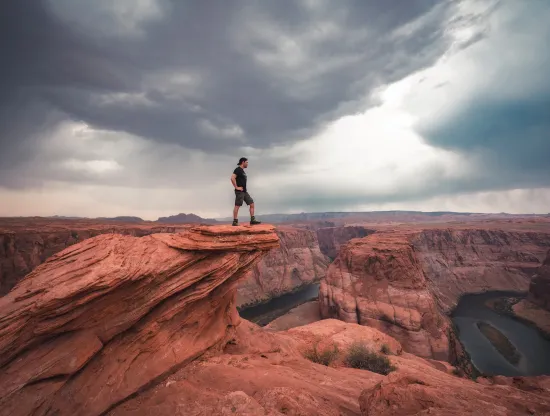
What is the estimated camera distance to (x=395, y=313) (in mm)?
35750

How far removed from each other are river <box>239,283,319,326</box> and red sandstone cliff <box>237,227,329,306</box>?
7.11 ft

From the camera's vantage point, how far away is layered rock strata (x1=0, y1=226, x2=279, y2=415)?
7.22 metres

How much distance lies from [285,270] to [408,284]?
48.6m

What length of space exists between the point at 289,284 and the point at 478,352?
49.1 m

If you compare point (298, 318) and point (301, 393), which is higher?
point (301, 393)

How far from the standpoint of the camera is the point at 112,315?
29.0 feet

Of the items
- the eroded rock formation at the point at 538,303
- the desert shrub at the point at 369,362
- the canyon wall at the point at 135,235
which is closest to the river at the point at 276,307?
the canyon wall at the point at 135,235

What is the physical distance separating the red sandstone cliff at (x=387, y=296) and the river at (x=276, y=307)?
15544 mm

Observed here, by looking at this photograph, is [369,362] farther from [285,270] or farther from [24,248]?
[285,270]

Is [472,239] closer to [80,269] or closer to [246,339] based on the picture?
[246,339]

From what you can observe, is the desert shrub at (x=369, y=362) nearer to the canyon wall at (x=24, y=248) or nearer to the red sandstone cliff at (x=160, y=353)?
the red sandstone cliff at (x=160, y=353)

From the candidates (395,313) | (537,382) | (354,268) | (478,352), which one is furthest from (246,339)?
(478,352)

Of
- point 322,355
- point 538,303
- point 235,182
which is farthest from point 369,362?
point 538,303

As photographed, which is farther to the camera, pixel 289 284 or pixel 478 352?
pixel 289 284
